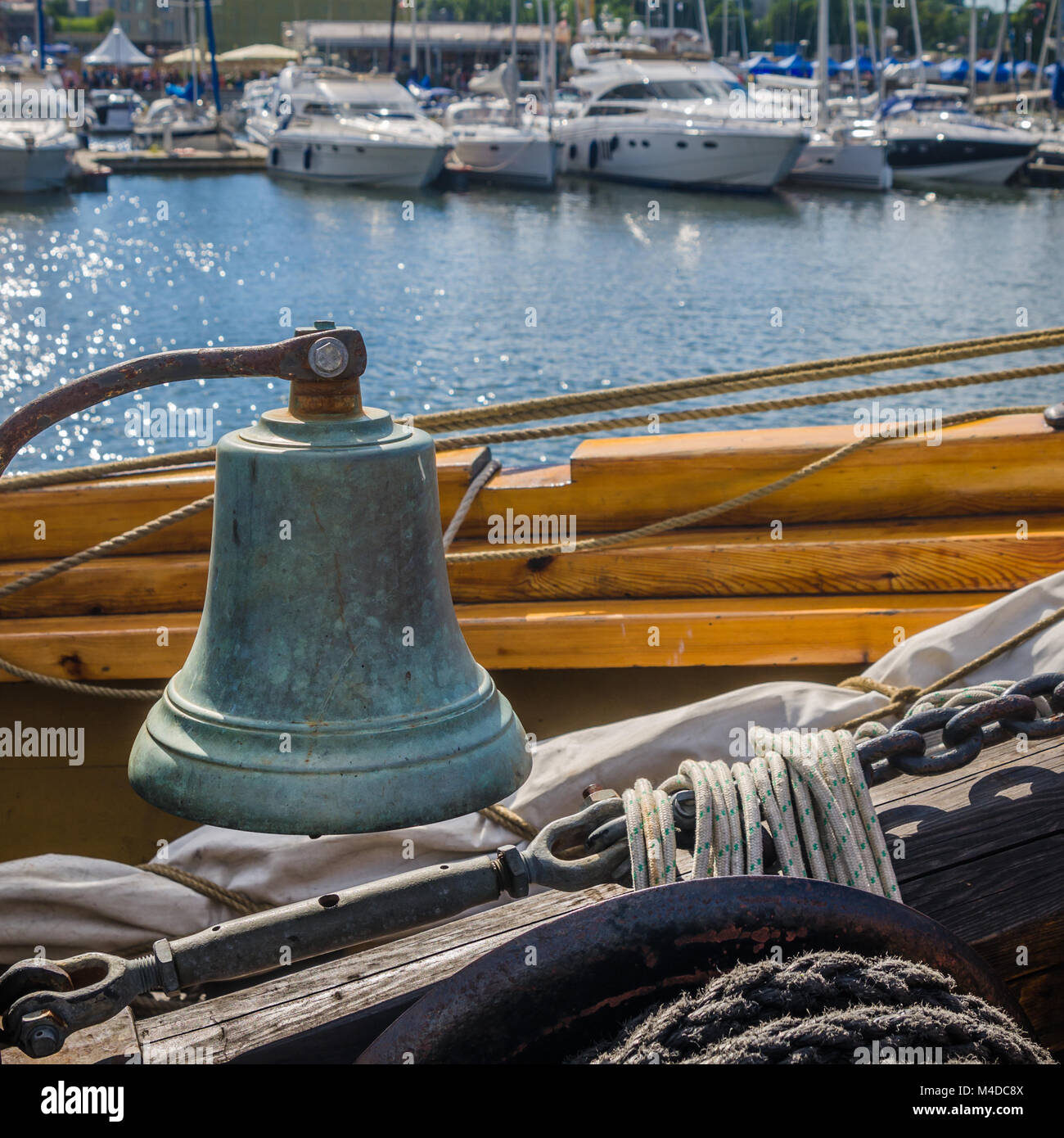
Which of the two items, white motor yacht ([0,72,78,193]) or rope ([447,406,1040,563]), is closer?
rope ([447,406,1040,563])

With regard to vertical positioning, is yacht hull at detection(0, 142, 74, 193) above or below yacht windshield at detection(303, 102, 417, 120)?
below

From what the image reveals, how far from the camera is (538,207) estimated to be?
3325cm

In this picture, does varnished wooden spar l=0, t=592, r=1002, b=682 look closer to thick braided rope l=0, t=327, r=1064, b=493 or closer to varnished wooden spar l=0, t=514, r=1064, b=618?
varnished wooden spar l=0, t=514, r=1064, b=618

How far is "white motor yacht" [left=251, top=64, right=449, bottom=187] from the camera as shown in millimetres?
35781

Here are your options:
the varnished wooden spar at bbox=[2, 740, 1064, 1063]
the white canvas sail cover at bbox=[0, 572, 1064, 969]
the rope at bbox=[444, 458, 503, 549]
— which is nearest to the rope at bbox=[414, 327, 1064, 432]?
the rope at bbox=[444, 458, 503, 549]

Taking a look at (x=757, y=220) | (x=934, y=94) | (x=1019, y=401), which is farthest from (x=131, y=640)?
(x=934, y=94)

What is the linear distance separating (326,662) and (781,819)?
0.67 metres

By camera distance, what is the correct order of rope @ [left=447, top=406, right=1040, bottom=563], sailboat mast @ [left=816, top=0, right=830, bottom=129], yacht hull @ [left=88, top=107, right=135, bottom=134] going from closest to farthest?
rope @ [left=447, top=406, right=1040, bottom=563], sailboat mast @ [left=816, top=0, right=830, bottom=129], yacht hull @ [left=88, top=107, right=135, bottom=134]

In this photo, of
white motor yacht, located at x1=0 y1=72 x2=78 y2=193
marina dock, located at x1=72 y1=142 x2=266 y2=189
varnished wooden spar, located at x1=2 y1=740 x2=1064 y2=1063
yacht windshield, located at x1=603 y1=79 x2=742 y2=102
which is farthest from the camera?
marina dock, located at x1=72 y1=142 x2=266 y2=189

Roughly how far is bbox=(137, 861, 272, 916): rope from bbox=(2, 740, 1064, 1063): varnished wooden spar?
2.35 feet

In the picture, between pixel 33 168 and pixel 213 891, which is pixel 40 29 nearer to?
pixel 33 168

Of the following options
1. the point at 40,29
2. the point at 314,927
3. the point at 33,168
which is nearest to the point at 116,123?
the point at 40,29

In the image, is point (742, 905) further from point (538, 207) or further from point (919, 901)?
point (538, 207)
